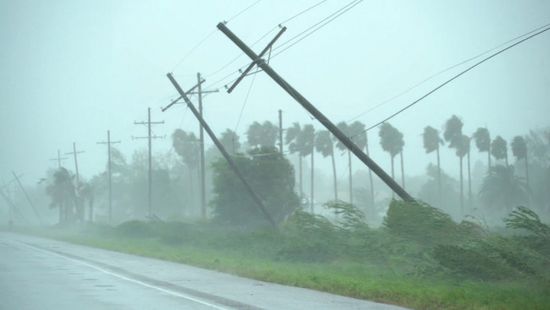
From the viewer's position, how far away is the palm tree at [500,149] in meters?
88.6

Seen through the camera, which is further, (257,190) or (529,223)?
(257,190)

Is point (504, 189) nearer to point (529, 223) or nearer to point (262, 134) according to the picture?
point (262, 134)

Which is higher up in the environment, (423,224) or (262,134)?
(262,134)

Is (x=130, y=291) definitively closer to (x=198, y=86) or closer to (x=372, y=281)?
(x=372, y=281)

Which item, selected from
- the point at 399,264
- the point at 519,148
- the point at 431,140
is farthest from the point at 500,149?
the point at 399,264

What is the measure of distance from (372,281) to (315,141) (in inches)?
2962

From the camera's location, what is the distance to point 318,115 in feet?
95.5

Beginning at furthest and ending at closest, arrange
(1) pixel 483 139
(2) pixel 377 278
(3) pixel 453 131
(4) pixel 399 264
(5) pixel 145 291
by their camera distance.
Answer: (3) pixel 453 131, (1) pixel 483 139, (4) pixel 399 264, (2) pixel 377 278, (5) pixel 145 291

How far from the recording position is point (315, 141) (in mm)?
95562

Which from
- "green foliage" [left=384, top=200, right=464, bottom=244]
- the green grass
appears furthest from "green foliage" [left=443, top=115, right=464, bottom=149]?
"green foliage" [left=384, top=200, right=464, bottom=244]

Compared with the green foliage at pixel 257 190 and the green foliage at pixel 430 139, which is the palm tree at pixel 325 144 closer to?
the green foliage at pixel 430 139

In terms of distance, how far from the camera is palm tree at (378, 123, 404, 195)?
95000 millimetres

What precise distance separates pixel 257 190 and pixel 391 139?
46618mm

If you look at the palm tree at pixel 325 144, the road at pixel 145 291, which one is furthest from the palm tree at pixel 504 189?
the road at pixel 145 291
